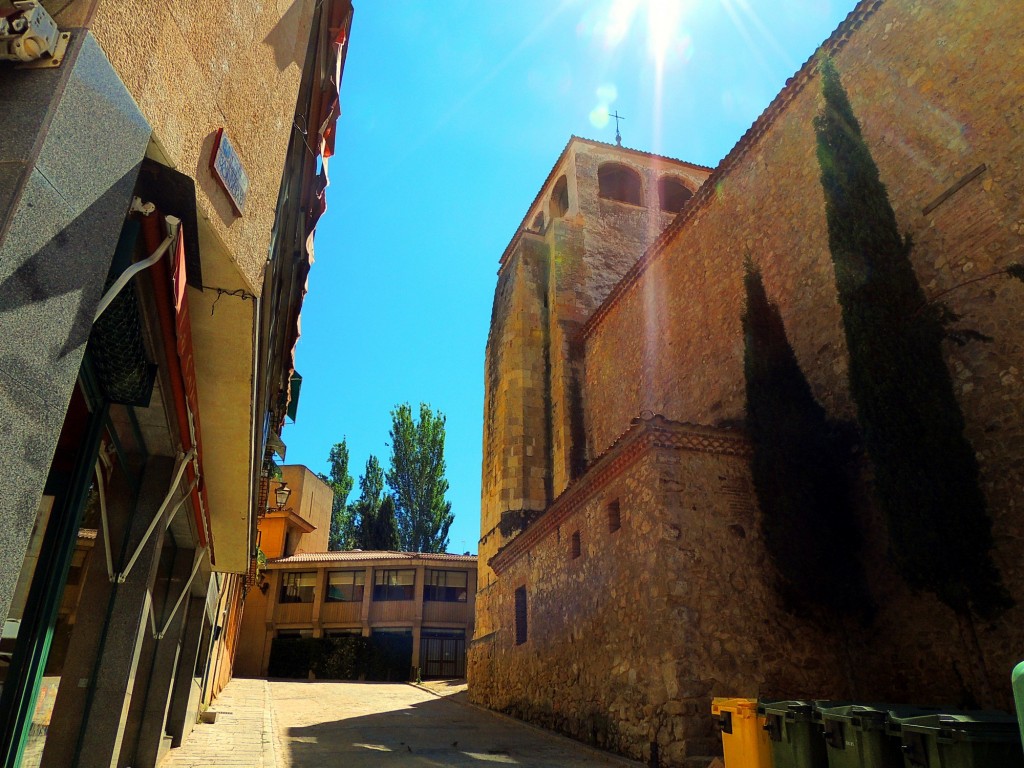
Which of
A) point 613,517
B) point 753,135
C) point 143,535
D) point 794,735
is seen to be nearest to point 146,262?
point 143,535

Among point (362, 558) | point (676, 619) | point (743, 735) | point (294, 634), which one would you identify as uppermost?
point (362, 558)

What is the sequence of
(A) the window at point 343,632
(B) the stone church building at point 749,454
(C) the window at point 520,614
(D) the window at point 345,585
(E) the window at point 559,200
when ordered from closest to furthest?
1. (B) the stone church building at point 749,454
2. (C) the window at point 520,614
3. (E) the window at point 559,200
4. (A) the window at point 343,632
5. (D) the window at point 345,585

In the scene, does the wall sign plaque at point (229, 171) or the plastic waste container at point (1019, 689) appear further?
the wall sign plaque at point (229, 171)

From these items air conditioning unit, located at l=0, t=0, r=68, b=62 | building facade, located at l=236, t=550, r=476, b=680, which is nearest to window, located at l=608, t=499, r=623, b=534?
air conditioning unit, located at l=0, t=0, r=68, b=62

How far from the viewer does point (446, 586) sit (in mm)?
30750

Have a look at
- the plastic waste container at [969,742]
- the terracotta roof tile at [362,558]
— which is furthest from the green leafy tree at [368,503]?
the plastic waste container at [969,742]

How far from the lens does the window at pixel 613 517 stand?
868 cm

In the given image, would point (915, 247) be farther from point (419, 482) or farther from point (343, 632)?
point (419, 482)

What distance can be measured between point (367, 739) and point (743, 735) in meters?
5.88

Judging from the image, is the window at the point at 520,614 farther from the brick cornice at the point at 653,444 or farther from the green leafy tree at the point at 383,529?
the green leafy tree at the point at 383,529

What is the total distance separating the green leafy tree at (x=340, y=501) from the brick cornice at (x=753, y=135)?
31.5 metres

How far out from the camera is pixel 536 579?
457 inches

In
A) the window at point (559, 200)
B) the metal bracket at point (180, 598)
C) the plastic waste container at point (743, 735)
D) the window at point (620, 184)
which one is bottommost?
the plastic waste container at point (743, 735)

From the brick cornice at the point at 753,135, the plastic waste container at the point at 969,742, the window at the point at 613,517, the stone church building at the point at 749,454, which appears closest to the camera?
the plastic waste container at the point at 969,742
